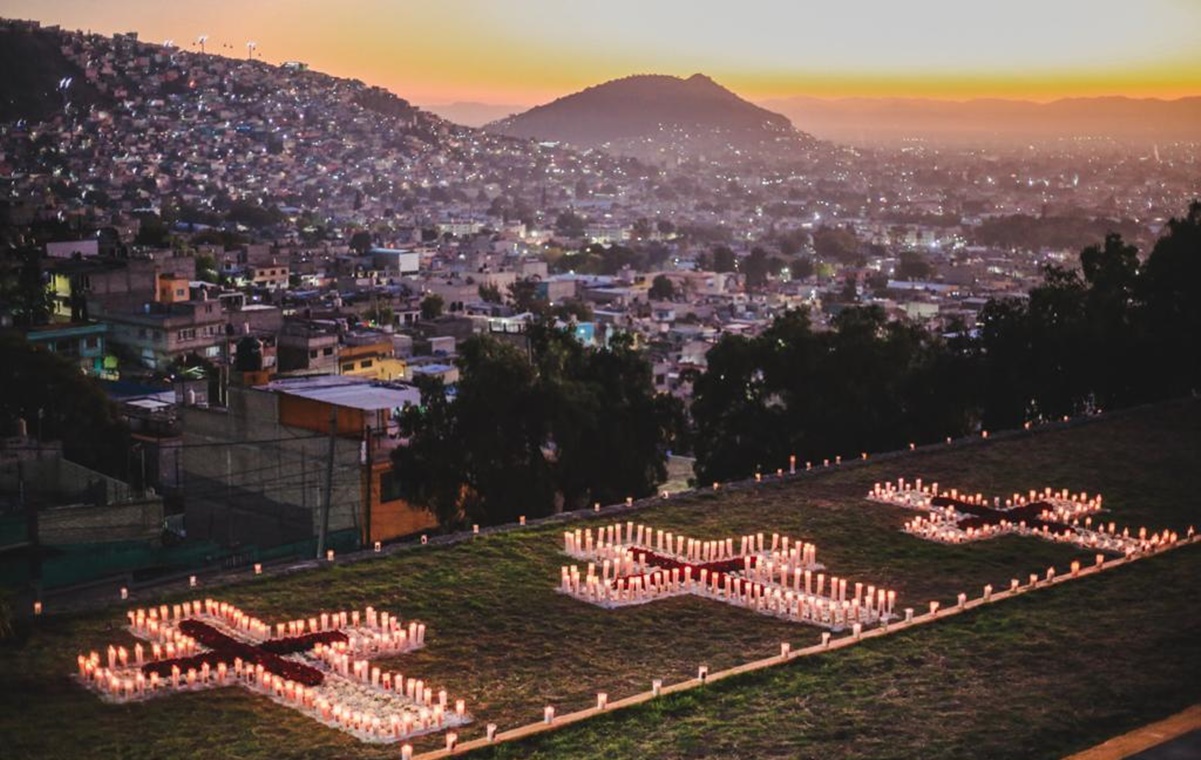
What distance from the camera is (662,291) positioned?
8138 centimetres

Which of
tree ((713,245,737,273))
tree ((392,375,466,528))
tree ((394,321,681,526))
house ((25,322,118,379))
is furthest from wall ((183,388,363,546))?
tree ((713,245,737,273))

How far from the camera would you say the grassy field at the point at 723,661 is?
8.72m

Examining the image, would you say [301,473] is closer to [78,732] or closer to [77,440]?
[77,440]

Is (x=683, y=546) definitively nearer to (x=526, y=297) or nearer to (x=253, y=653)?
(x=253, y=653)

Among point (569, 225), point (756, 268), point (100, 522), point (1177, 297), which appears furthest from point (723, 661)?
point (569, 225)

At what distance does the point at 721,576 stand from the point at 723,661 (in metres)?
1.90

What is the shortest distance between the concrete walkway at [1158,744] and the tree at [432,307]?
50.3m

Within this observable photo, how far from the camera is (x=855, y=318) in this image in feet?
74.0

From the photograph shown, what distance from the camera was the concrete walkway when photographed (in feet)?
27.3

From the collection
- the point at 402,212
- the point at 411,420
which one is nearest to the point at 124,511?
the point at 411,420

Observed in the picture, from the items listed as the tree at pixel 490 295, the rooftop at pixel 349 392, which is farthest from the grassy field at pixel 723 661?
the tree at pixel 490 295

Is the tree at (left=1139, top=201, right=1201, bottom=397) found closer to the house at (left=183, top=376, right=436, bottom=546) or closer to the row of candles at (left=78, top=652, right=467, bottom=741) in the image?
the house at (left=183, top=376, right=436, bottom=546)

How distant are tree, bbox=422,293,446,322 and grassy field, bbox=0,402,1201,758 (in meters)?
44.7

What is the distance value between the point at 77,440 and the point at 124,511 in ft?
28.3
